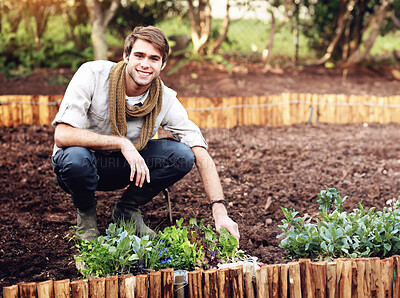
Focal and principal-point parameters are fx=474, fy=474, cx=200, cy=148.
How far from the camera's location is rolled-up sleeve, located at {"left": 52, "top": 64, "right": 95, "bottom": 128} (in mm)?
2795

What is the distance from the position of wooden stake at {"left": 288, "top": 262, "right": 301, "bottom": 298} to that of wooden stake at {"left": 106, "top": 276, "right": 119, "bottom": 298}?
2.63 ft

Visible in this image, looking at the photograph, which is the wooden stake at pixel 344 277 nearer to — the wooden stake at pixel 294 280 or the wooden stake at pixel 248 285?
the wooden stake at pixel 294 280

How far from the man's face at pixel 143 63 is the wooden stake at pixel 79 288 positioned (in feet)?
4.37

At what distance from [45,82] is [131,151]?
4938mm

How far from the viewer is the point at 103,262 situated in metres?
2.39

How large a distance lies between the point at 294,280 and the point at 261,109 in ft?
13.8

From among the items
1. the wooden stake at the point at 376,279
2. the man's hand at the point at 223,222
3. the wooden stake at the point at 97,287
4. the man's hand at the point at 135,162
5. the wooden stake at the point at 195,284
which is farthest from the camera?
the man's hand at the point at 135,162

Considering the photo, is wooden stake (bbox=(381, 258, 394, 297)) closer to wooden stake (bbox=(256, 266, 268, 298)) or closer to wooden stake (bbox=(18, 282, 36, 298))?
wooden stake (bbox=(256, 266, 268, 298))

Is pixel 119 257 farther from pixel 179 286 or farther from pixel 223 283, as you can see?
pixel 223 283

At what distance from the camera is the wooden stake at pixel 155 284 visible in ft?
6.97

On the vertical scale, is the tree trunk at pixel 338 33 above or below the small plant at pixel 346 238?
above

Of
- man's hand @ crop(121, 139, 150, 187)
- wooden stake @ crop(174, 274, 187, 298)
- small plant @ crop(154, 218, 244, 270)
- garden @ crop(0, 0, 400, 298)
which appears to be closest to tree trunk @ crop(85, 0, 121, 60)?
garden @ crop(0, 0, 400, 298)

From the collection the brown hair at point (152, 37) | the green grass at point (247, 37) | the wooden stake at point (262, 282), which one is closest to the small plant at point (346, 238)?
the wooden stake at point (262, 282)

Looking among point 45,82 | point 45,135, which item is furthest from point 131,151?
point 45,82
